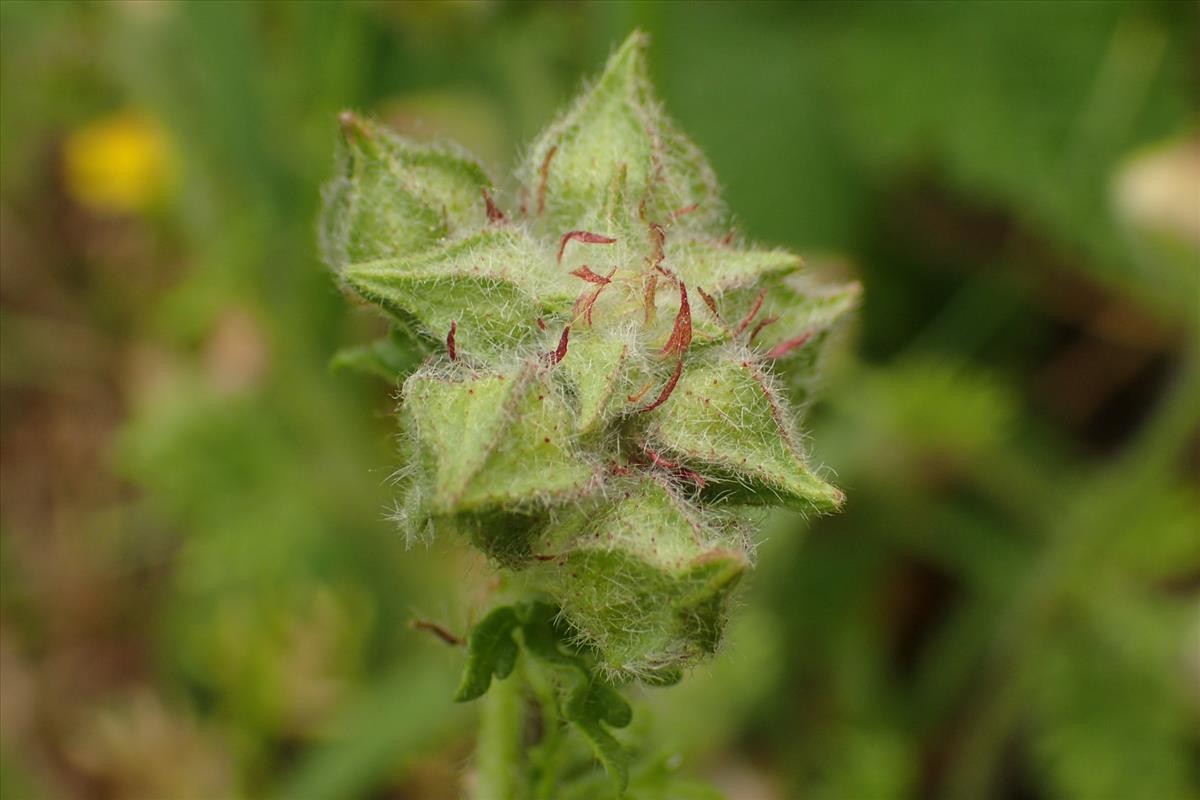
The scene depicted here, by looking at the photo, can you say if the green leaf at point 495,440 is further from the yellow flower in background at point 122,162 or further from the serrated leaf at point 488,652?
the yellow flower in background at point 122,162

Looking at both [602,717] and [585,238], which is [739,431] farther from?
[602,717]

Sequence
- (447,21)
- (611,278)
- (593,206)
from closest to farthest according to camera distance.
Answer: (611,278) < (593,206) < (447,21)

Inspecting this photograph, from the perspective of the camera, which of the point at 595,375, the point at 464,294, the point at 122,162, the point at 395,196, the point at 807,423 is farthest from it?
the point at 122,162

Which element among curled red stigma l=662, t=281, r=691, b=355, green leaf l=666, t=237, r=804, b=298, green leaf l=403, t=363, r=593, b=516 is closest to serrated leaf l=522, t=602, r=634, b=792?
green leaf l=403, t=363, r=593, b=516

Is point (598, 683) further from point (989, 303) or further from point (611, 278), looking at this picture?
point (989, 303)

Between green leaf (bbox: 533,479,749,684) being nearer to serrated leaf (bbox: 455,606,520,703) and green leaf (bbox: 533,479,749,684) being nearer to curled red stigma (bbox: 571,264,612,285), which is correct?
serrated leaf (bbox: 455,606,520,703)

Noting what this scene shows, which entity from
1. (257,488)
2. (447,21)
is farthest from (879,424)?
(257,488)

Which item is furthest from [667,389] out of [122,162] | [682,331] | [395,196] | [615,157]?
[122,162]
